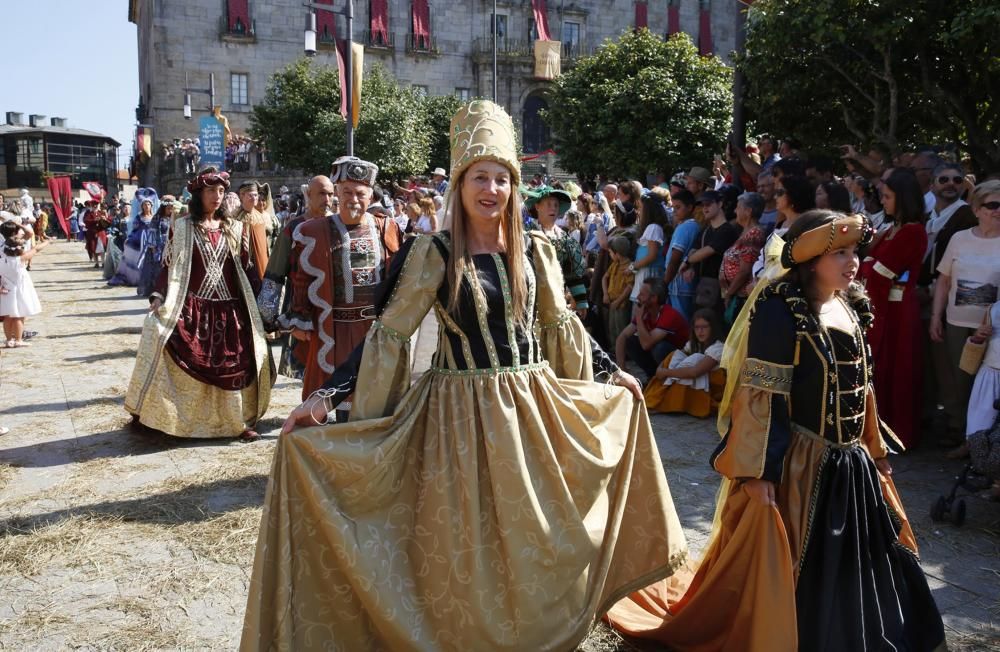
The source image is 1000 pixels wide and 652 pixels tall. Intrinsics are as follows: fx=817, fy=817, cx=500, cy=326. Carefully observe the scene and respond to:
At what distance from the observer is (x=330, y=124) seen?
27.7m

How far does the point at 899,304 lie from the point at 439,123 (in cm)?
2839

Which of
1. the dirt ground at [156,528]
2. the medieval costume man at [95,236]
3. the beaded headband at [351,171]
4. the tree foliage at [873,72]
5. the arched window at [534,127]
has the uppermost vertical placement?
the arched window at [534,127]

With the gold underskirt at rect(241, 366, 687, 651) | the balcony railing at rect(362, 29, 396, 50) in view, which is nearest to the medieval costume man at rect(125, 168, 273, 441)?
the gold underskirt at rect(241, 366, 687, 651)

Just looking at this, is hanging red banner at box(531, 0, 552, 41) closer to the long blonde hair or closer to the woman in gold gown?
the long blonde hair

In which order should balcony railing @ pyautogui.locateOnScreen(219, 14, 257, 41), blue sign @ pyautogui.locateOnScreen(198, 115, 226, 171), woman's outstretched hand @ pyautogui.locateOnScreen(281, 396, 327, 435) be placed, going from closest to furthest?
woman's outstretched hand @ pyautogui.locateOnScreen(281, 396, 327, 435), blue sign @ pyautogui.locateOnScreen(198, 115, 226, 171), balcony railing @ pyautogui.locateOnScreen(219, 14, 257, 41)

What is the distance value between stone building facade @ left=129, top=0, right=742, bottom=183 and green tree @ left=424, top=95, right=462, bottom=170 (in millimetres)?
5789

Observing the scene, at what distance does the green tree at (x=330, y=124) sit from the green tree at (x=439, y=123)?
4.44 feet

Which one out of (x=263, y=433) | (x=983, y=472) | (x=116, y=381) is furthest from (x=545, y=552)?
(x=116, y=381)

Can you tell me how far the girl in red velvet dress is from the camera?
5.60 meters

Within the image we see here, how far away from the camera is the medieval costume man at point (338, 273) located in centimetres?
501

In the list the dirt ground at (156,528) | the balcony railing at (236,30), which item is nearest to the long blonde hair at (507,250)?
the dirt ground at (156,528)

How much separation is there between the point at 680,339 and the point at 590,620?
16.0 ft

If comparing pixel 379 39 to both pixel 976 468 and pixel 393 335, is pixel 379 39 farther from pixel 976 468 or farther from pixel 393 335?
pixel 393 335

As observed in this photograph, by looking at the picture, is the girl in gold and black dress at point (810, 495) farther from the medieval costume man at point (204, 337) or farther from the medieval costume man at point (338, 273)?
the medieval costume man at point (204, 337)
